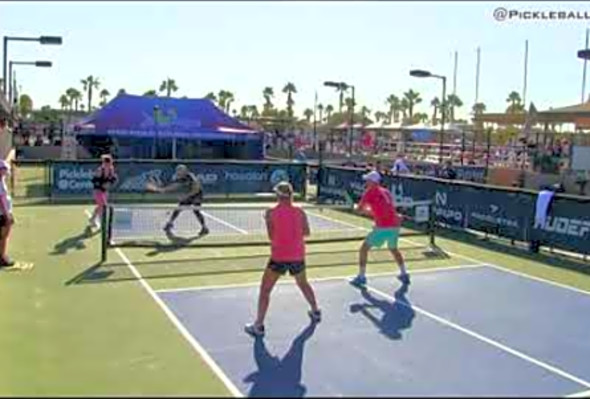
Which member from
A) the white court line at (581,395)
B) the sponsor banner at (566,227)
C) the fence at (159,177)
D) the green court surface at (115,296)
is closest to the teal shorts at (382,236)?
the green court surface at (115,296)

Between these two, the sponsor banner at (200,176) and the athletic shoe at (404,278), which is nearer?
the athletic shoe at (404,278)

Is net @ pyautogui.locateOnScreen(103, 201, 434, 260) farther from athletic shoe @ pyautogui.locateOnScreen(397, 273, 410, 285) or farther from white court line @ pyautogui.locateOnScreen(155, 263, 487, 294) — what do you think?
athletic shoe @ pyautogui.locateOnScreen(397, 273, 410, 285)

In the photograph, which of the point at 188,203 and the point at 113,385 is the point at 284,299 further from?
the point at 188,203

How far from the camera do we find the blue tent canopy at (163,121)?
124 feet

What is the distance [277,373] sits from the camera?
7727 mm

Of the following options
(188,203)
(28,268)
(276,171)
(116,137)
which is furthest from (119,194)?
(116,137)

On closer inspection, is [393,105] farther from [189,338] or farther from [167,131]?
[189,338]

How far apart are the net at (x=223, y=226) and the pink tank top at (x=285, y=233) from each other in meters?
5.47

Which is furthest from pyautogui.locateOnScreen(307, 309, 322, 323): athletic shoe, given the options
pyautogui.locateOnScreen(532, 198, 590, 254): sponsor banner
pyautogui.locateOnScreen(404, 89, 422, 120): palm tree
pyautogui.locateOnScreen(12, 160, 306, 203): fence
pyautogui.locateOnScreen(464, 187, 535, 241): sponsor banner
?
pyautogui.locateOnScreen(404, 89, 422, 120): palm tree

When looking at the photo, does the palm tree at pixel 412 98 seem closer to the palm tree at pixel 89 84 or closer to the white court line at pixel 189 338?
the palm tree at pixel 89 84

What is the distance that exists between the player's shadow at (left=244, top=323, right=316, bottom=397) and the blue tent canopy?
30225 mm

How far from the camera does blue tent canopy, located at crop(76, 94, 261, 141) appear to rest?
37844mm

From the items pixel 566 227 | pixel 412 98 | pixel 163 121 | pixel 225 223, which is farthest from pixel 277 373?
pixel 412 98

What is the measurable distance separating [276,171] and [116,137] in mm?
13989
